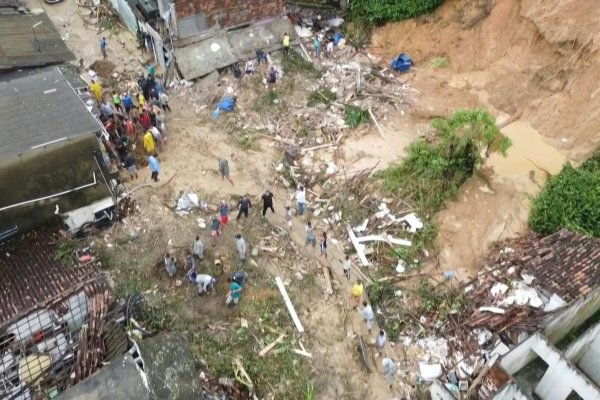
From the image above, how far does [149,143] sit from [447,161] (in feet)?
33.1

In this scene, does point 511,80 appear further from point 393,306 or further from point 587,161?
point 393,306

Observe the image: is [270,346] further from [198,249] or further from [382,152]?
[382,152]

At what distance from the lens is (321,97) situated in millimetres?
22250

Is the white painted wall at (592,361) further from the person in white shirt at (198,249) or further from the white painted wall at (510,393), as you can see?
the person in white shirt at (198,249)

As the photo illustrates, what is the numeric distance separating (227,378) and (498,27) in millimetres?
18299

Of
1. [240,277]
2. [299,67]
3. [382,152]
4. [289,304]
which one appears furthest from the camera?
[299,67]

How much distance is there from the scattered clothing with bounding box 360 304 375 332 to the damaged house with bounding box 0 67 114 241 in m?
8.26

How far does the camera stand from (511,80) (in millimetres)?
22781

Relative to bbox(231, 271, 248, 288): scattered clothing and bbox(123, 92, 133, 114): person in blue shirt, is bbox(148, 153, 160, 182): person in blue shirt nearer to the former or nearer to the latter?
bbox(123, 92, 133, 114): person in blue shirt

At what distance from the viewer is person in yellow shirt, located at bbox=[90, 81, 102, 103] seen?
21.5 m

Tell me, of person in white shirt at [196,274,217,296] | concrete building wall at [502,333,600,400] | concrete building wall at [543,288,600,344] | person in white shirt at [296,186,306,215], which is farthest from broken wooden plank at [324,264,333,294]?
concrete building wall at [543,288,600,344]

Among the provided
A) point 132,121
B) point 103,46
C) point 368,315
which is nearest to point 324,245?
point 368,315

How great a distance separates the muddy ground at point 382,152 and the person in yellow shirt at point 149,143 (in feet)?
2.04

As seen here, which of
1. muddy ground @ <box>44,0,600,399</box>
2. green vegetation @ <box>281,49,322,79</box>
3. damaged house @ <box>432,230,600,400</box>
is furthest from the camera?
green vegetation @ <box>281,49,322,79</box>
